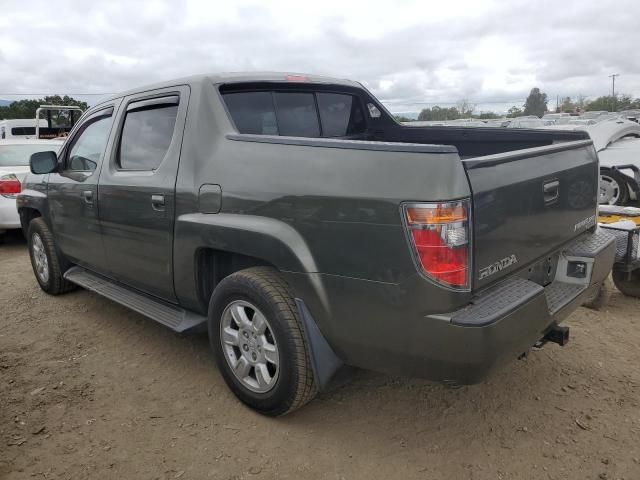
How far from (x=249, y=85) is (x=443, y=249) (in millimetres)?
1898

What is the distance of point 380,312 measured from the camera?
241cm

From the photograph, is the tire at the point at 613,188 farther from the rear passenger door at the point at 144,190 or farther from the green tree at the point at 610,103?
the green tree at the point at 610,103

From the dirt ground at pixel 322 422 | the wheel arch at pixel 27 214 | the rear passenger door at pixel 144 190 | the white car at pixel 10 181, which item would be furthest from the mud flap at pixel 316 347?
the white car at pixel 10 181

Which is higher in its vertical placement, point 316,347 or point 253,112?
point 253,112

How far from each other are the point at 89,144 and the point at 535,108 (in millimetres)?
47370

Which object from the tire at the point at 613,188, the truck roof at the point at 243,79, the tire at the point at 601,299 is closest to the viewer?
the truck roof at the point at 243,79

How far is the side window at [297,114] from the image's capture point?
12.2 ft

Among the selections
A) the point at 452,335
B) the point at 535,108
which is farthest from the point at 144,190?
the point at 535,108

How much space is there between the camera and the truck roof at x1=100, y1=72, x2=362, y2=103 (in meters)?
3.34

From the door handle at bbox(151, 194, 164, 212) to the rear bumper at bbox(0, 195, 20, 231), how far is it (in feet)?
17.2

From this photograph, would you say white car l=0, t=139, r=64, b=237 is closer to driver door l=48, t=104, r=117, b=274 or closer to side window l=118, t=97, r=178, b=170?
driver door l=48, t=104, r=117, b=274

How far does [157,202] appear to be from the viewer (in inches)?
134

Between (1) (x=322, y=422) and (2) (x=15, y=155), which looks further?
(2) (x=15, y=155)

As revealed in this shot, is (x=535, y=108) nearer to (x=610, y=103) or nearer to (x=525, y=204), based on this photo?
(x=610, y=103)
